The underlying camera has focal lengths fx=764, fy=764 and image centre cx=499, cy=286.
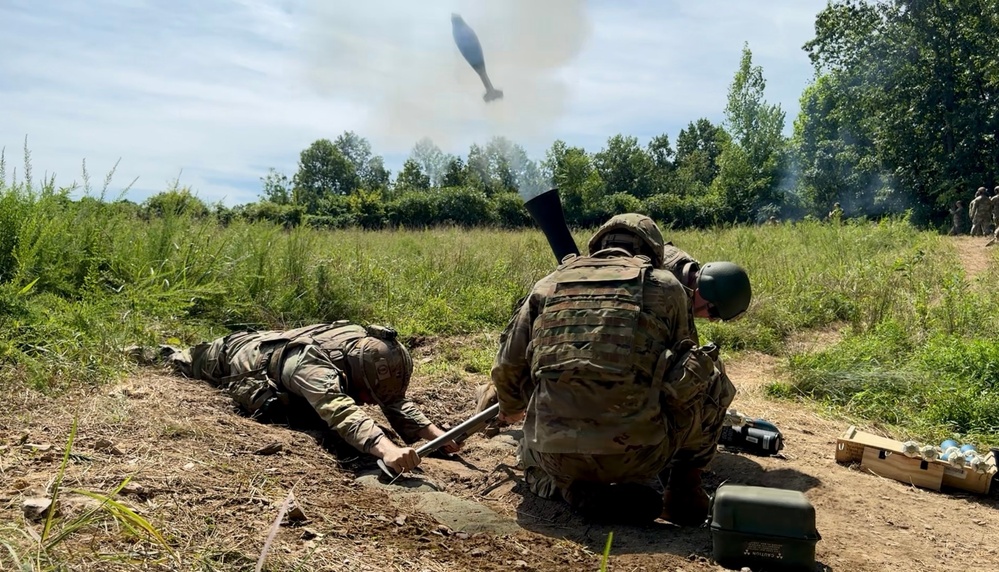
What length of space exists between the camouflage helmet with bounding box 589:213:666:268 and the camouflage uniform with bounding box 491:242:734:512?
274 mm

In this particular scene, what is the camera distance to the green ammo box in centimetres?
286

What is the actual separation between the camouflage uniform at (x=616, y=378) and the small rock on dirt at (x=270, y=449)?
4.35 ft

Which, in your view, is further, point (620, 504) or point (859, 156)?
point (859, 156)

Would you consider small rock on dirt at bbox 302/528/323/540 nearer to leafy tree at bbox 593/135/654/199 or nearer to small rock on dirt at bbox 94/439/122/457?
small rock on dirt at bbox 94/439/122/457

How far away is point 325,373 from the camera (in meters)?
4.36

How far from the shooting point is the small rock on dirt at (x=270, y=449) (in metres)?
3.92

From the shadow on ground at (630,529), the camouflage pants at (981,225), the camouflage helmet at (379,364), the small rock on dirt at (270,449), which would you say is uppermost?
the camouflage pants at (981,225)

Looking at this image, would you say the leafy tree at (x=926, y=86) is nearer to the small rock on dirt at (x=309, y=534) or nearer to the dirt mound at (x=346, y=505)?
the dirt mound at (x=346, y=505)

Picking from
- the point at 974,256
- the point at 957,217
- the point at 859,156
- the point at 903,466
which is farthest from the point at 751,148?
the point at 903,466

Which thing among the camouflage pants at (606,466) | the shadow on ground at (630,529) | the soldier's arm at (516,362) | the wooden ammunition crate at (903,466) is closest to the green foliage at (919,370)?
the wooden ammunition crate at (903,466)

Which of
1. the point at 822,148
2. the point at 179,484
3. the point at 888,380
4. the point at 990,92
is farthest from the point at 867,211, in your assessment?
the point at 179,484

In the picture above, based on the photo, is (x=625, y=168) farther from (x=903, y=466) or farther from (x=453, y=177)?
(x=903, y=466)

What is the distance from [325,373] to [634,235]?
1.90m

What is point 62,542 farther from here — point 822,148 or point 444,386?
point 822,148
